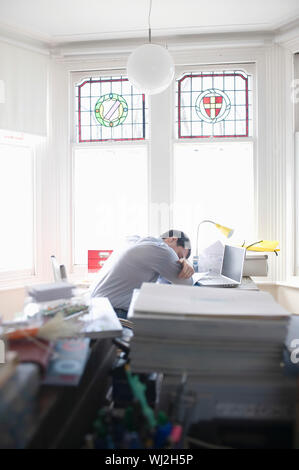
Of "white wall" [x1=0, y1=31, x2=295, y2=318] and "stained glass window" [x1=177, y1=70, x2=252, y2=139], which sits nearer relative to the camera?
"white wall" [x1=0, y1=31, x2=295, y2=318]

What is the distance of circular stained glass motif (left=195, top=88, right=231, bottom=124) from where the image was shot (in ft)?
14.0

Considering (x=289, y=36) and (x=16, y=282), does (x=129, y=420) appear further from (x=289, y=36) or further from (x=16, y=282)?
(x=289, y=36)

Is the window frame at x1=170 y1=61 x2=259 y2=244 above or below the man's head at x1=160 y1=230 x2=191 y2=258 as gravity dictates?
above

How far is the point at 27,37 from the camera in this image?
4141mm

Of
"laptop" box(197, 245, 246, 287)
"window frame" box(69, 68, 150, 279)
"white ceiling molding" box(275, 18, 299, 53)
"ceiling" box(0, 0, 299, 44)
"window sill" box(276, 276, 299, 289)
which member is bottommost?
"window sill" box(276, 276, 299, 289)

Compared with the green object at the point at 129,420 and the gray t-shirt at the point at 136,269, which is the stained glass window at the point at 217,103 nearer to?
the gray t-shirt at the point at 136,269

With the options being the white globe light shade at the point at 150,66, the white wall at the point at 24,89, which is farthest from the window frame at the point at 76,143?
the white globe light shade at the point at 150,66

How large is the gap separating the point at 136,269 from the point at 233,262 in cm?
100

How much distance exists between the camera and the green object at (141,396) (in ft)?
2.30

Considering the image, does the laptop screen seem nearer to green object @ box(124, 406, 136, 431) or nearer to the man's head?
the man's head

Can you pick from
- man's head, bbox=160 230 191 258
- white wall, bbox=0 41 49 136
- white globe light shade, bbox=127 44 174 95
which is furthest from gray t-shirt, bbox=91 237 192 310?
white wall, bbox=0 41 49 136

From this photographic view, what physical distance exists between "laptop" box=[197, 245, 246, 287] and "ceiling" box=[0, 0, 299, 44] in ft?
7.28

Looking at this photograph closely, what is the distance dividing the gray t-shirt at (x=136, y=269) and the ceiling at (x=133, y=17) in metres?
2.39
